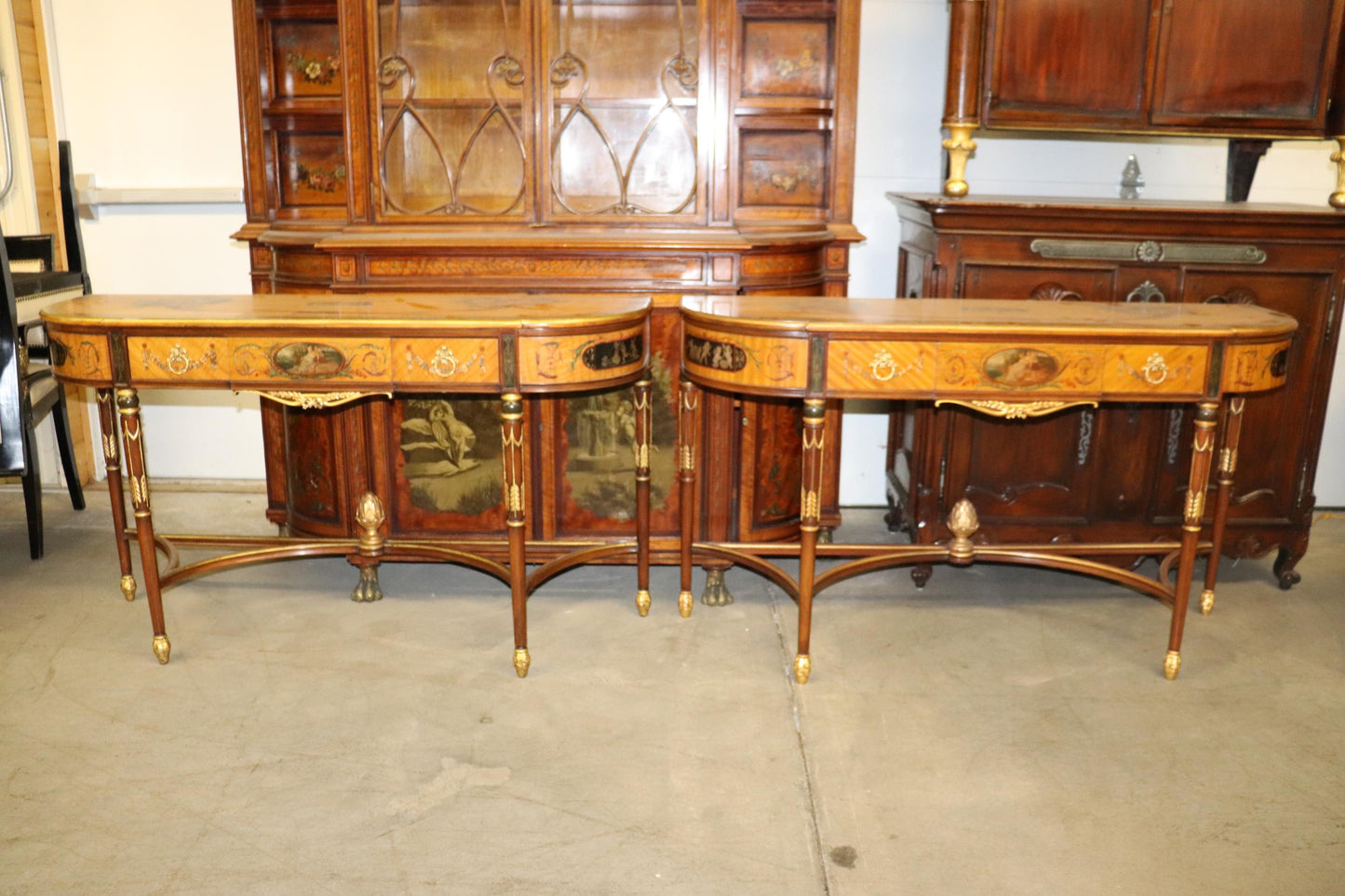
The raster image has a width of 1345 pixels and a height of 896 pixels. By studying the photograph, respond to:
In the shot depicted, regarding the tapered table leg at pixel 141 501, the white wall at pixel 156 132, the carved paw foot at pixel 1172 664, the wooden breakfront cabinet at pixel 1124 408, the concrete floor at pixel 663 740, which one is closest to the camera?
the concrete floor at pixel 663 740

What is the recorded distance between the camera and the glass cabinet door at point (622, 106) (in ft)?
12.6

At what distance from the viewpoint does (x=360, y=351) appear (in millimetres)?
2912

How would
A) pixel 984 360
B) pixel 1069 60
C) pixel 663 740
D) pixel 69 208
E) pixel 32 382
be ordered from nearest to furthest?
1. pixel 663 740
2. pixel 984 360
3. pixel 1069 60
4. pixel 32 382
5. pixel 69 208

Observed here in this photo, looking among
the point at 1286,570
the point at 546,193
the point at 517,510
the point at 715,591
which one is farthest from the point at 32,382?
the point at 1286,570

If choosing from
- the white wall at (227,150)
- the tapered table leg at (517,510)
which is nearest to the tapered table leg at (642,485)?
the tapered table leg at (517,510)

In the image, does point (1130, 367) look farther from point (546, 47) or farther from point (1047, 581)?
point (546, 47)

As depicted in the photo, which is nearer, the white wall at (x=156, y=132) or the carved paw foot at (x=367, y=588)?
the carved paw foot at (x=367, y=588)

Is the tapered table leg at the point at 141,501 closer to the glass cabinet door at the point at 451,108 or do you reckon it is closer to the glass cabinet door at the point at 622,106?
the glass cabinet door at the point at 451,108

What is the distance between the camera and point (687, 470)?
3439 mm

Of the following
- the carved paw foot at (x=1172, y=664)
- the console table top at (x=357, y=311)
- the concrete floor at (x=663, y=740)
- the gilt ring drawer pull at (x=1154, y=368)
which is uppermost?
the console table top at (x=357, y=311)

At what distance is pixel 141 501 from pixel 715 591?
172cm

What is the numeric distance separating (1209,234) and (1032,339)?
1112mm

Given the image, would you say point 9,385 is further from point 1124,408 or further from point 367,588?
point 1124,408

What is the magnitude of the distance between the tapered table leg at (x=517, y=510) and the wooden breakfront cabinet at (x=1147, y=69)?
1718mm
